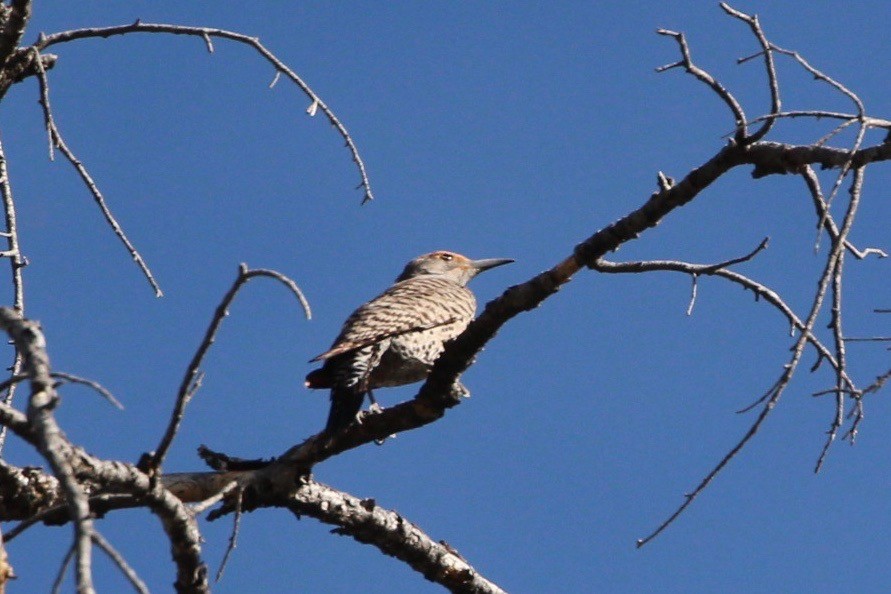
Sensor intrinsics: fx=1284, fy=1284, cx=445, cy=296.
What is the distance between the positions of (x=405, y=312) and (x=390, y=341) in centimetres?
52

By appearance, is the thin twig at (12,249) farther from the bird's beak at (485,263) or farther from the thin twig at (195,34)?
the bird's beak at (485,263)

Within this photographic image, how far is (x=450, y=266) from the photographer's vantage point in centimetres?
945

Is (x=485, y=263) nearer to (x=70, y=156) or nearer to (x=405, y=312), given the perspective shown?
(x=405, y=312)

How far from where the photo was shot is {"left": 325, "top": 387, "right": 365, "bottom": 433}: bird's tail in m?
5.34

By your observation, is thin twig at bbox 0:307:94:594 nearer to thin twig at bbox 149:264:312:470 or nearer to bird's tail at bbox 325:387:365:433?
thin twig at bbox 149:264:312:470

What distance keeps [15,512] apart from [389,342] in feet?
8.27

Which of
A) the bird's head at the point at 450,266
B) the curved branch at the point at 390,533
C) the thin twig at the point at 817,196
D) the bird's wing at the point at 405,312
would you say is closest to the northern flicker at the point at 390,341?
the bird's wing at the point at 405,312

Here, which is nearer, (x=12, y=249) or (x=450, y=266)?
(x=12, y=249)

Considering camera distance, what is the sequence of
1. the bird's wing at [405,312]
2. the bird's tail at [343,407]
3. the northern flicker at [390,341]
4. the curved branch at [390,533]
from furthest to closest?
1. the bird's wing at [405,312]
2. the northern flicker at [390,341]
3. the bird's tail at [343,407]
4. the curved branch at [390,533]

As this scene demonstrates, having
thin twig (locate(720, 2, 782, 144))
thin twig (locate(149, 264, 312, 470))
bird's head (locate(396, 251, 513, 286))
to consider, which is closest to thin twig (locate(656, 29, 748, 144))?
thin twig (locate(720, 2, 782, 144))

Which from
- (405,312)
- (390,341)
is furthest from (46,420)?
(405,312)

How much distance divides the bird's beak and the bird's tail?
368 cm

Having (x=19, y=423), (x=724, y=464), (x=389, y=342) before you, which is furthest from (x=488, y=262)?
(x=19, y=423)

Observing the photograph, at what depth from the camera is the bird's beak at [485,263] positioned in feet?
31.3
